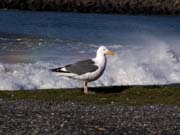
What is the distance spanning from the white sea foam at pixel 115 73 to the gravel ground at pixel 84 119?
13.5 feet

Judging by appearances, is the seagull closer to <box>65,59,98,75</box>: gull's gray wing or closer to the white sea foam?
<box>65,59,98,75</box>: gull's gray wing

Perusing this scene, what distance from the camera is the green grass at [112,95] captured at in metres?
14.2

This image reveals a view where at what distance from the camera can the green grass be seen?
14.2m

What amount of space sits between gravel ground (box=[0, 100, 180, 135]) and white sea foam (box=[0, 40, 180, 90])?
4.12 meters

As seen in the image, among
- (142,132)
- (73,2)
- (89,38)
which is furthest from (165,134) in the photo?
(73,2)

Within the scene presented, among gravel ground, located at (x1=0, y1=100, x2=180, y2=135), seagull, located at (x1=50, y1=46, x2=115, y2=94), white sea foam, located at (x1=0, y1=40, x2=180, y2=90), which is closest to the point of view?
gravel ground, located at (x1=0, y1=100, x2=180, y2=135)

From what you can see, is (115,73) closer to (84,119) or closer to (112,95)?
(112,95)

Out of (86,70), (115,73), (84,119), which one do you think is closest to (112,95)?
(86,70)

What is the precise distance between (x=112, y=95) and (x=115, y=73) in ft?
15.7

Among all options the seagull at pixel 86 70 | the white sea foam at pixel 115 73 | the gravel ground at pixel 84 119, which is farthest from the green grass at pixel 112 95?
the white sea foam at pixel 115 73

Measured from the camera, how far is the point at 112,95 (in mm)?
15070

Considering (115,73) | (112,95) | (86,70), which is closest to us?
(86,70)

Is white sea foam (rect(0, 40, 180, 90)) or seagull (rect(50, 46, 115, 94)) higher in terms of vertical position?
seagull (rect(50, 46, 115, 94))

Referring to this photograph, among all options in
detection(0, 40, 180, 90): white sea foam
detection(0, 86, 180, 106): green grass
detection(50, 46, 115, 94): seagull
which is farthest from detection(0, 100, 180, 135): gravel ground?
detection(0, 40, 180, 90): white sea foam
